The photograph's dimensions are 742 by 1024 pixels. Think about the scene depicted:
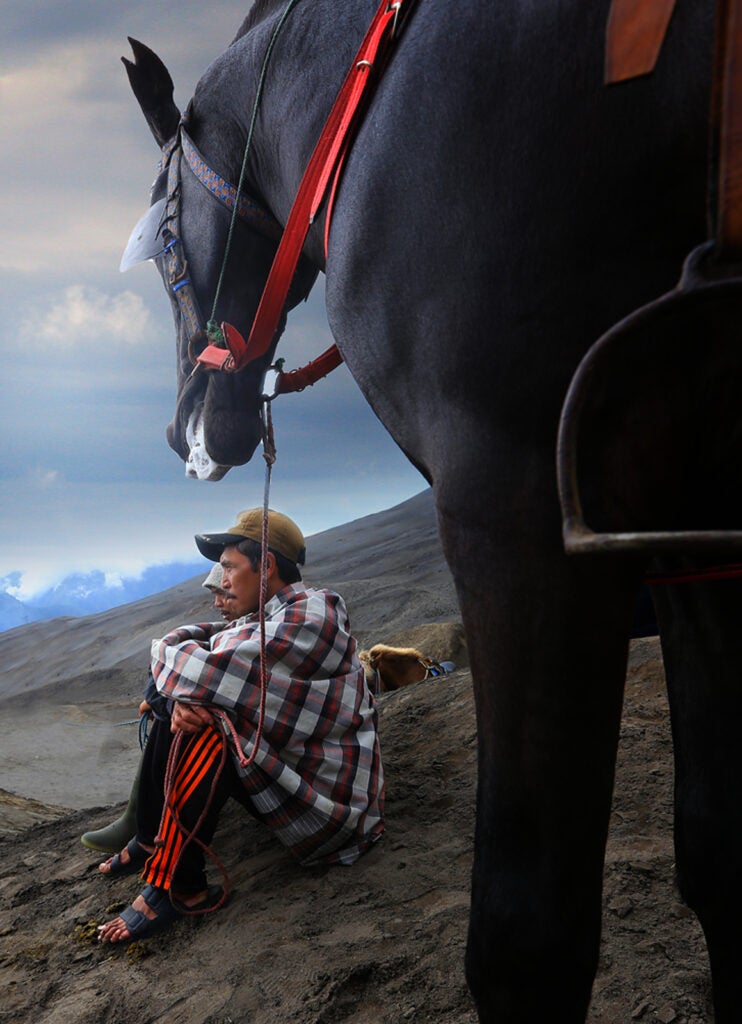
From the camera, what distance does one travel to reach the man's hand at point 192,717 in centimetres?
221

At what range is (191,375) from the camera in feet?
6.17

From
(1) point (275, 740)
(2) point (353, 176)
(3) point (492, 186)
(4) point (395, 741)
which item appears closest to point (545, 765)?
(3) point (492, 186)

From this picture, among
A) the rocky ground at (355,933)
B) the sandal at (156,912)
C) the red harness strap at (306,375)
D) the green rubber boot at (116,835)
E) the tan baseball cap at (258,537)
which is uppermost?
the red harness strap at (306,375)

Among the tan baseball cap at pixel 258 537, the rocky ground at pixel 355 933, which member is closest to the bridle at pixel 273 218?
the tan baseball cap at pixel 258 537

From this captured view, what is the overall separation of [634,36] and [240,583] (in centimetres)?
195

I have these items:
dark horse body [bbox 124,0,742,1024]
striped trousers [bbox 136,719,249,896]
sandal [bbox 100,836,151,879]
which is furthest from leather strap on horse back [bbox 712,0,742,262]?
sandal [bbox 100,836,151,879]

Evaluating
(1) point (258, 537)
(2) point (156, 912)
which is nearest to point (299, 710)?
(1) point (258, 537)

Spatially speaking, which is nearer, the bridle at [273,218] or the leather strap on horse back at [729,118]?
the leather strap on horse back at [729,118]

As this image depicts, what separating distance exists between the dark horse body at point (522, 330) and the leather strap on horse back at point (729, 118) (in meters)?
0.09

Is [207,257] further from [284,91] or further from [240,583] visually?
[240,583]

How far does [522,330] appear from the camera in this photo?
0.90 m

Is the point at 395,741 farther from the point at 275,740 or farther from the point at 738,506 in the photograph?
the point at 738,506

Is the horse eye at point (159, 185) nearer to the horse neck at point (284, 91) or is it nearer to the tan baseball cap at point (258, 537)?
the horse neck at point (284, 91)

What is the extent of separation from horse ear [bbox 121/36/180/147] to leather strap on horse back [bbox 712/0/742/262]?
162cm
